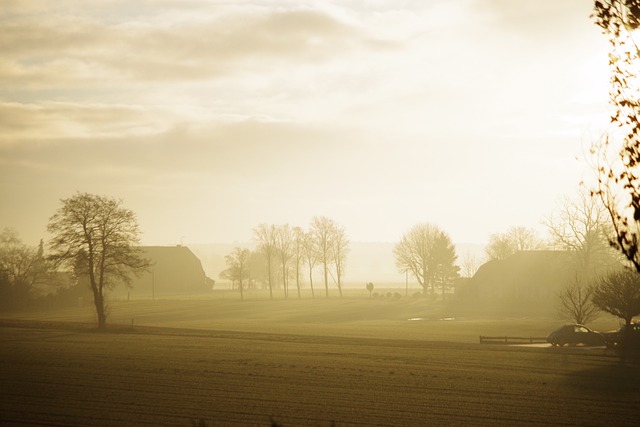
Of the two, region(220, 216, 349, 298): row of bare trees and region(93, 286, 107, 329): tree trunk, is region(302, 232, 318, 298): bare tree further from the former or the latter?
region(93, 286, 107, 329): tree trunk

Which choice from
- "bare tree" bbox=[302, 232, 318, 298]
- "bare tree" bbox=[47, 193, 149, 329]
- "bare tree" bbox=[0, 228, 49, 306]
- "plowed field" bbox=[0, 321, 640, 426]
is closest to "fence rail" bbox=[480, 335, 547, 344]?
"plowed field" bbox=[0, 321, 640, 426]

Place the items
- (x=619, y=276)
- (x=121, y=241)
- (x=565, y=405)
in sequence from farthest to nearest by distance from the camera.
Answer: (x=121, y=241) → (x=619, y=276) → (x=565, y=405)

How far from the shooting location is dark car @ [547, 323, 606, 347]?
4862 cm

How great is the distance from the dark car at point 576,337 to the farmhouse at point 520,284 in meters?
42.0

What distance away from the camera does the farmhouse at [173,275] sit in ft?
529

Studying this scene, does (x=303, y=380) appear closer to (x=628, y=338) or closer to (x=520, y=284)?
(x=628, y=338)

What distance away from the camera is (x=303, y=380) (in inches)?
1229

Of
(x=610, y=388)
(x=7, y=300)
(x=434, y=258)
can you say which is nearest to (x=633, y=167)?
(x=610, y=388)

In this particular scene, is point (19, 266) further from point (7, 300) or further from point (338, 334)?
point (338, 334)

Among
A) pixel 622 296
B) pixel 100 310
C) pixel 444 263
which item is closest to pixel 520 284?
pixel 444 263

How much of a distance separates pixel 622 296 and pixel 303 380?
2820cm

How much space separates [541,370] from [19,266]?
93.6m

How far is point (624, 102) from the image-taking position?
12.9 meters

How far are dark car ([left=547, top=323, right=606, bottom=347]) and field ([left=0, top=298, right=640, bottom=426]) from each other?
2.31 m
